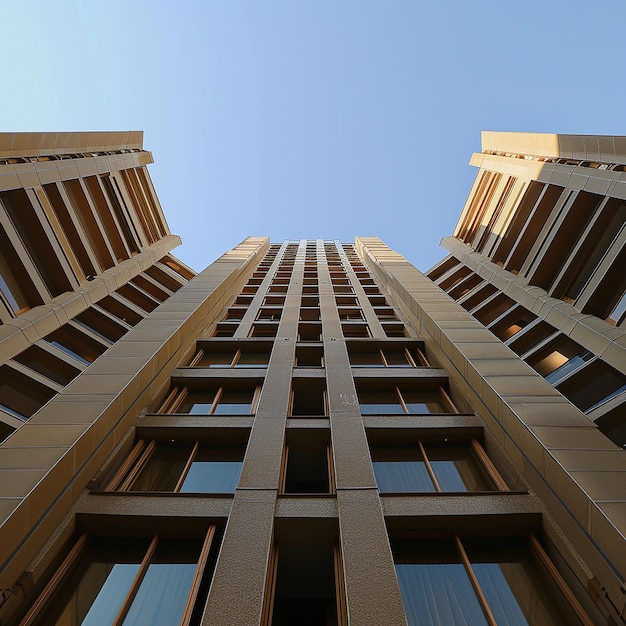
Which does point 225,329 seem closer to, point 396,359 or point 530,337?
point 396,359

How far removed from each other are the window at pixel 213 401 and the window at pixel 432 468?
403 cm

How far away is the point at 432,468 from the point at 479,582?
3180 millimetres

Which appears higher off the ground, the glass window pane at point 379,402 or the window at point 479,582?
the glass window pane at point 379,402

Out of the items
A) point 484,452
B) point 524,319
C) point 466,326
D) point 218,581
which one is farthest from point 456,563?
point 524,319

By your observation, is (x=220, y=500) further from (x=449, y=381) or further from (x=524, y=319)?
(x=524, y=319)

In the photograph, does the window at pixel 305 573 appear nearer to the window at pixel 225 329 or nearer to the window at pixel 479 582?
the window at pixel 479 582

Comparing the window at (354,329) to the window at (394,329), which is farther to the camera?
the window at (394,329)

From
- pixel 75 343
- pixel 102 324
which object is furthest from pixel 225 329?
pixel 102 324

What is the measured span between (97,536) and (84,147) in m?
24.2

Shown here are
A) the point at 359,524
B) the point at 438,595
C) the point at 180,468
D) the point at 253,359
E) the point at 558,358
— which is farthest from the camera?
the point at 558,358

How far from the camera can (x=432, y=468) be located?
35.8 feet

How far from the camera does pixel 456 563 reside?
27.1 ft

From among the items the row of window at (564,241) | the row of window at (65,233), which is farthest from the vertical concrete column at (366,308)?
the row of window at (65,233)

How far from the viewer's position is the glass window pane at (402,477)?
10.2m
